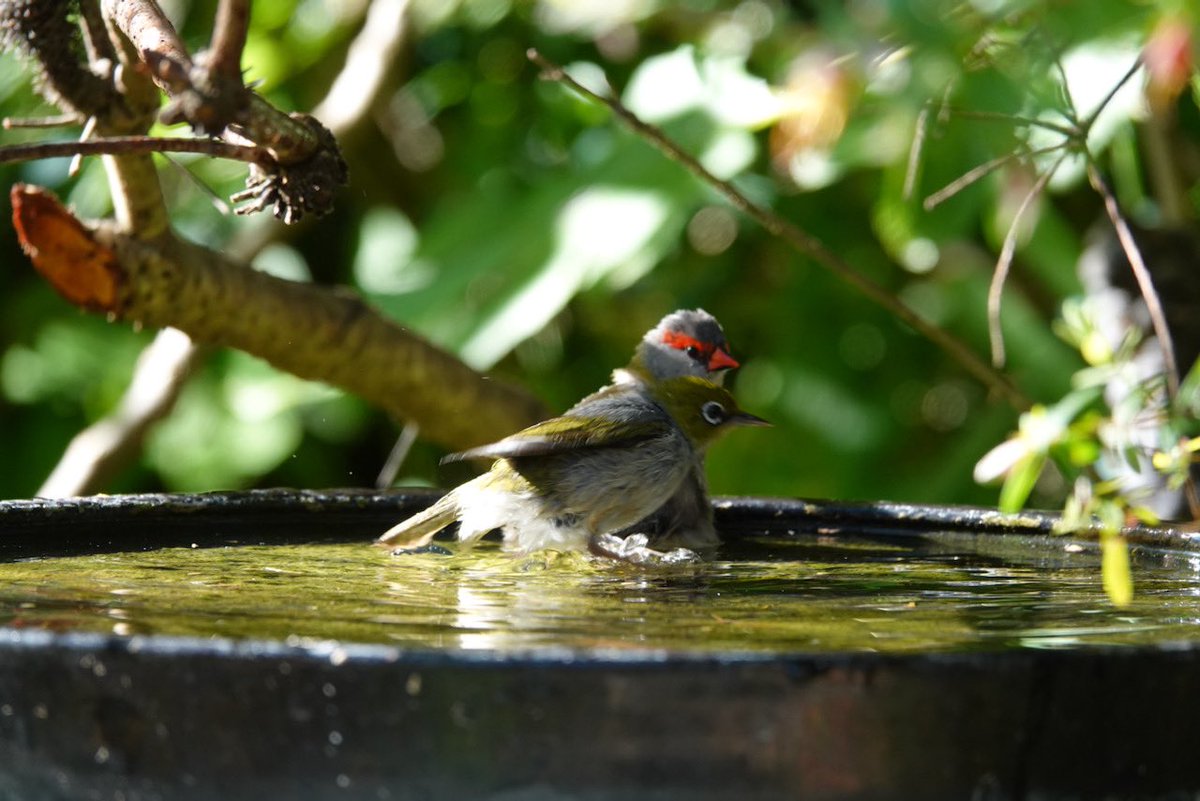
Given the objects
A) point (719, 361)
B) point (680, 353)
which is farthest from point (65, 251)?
point (719, 361)

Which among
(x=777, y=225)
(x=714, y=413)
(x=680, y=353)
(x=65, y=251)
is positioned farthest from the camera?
(x=680, y=353)

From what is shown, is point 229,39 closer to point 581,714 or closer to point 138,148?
point 138,148

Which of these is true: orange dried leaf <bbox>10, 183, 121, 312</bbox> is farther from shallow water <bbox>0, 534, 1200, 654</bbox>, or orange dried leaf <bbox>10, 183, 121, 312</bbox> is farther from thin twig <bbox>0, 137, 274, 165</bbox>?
thin twig <bbox>0, 137, 274, 165</bbox>

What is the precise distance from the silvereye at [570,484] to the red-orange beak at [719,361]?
1012 millimetres

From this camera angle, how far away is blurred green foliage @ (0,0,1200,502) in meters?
4.50

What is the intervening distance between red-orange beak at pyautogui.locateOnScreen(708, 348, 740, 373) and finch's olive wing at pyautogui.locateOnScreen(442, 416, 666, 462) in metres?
1.02

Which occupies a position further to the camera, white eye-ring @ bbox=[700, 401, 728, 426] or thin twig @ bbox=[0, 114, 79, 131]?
white eye-ring @ bbox=[700, 401, 728, 426]

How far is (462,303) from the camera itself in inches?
211

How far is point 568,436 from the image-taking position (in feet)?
12.2

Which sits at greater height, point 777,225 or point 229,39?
point 777,225

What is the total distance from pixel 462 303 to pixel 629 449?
5.32 ft

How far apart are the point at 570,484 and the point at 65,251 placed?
4.04ft

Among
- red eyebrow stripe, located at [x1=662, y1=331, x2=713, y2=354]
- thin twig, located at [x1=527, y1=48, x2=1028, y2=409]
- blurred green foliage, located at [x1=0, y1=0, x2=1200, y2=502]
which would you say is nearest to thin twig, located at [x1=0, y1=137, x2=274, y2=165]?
thin twig, located at [x1=527, y1=48, x2=1028, y2=409]

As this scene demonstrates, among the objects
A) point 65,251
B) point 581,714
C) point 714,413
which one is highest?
point 714,413
